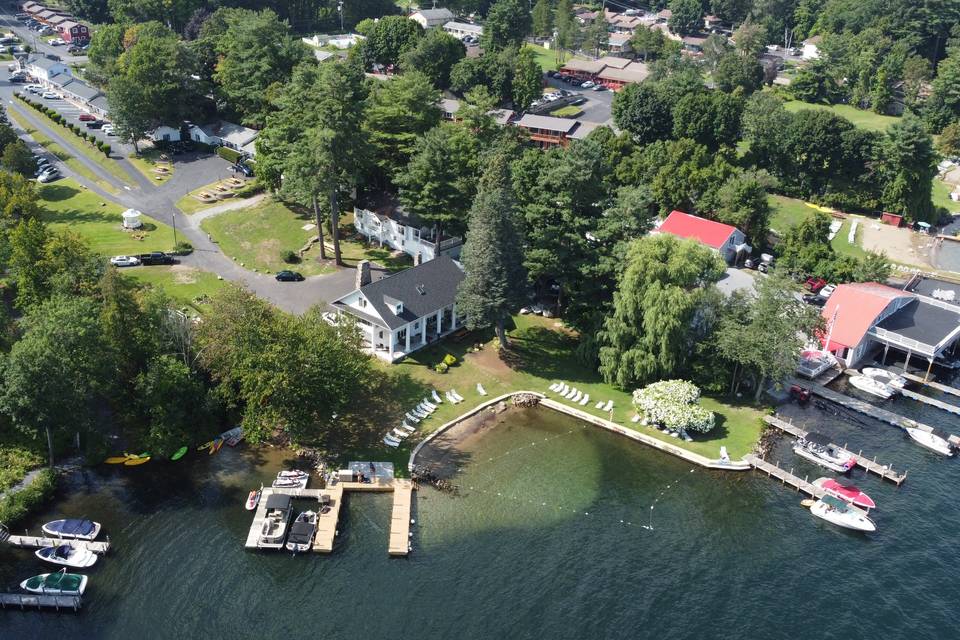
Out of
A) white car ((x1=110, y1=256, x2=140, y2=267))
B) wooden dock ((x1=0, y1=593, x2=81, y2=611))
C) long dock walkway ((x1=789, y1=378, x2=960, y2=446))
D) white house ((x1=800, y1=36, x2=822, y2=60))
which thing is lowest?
wooden dock ((x1=0, y1=593, x2=81, y2=611))

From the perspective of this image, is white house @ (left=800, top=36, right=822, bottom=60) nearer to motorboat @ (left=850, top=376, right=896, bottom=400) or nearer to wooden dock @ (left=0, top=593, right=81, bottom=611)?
motorboat @ (left=850, top=376, right=896, bottom=400)

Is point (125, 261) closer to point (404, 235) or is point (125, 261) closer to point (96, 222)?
point (96, 222)

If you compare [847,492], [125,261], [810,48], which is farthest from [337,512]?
[810,48]

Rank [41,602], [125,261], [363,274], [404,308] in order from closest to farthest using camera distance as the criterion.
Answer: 1. [41,602]
2. [404,308]
3. [363,274]
4. [125,261]

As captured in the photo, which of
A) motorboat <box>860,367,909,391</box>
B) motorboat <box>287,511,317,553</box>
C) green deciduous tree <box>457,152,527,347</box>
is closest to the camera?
motorboat <box>287,511,317,553</box>

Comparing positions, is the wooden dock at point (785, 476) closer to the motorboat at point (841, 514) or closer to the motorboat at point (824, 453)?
the motorboat at point (841, 514)

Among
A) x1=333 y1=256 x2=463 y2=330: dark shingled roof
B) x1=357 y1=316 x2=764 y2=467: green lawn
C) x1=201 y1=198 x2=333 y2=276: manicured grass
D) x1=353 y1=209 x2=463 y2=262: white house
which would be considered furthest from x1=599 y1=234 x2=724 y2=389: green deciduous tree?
x1=201 y1=198 x2=333 y2=276: manicured grass

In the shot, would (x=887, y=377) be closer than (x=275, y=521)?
No
